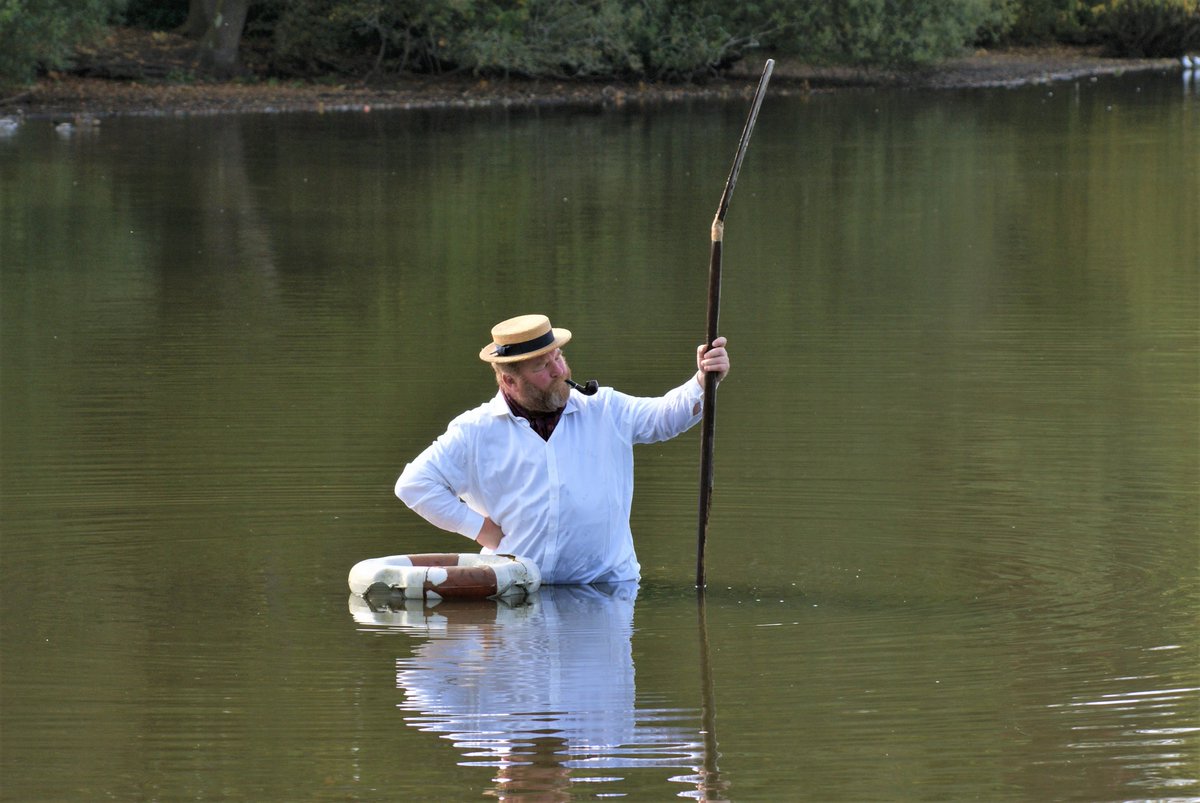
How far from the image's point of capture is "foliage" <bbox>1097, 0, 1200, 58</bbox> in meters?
57.5

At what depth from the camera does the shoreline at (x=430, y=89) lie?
39.4 meters

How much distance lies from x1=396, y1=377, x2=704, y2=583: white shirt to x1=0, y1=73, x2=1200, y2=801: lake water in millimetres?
302

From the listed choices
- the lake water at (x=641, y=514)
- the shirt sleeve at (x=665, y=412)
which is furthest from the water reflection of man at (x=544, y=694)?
the shirt sleeve at (x=665, y=412)

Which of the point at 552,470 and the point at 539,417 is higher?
the point at 539,417

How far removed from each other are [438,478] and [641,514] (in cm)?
185

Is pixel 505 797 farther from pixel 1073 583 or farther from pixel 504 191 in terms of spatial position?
pixel 504 191

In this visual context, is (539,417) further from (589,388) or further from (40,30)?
(40,30)

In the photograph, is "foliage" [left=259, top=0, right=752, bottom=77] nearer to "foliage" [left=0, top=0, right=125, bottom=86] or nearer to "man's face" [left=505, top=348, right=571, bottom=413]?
"foliage" [left=0, top=0, right=125, bottom=86]

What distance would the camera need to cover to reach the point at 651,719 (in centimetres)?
687

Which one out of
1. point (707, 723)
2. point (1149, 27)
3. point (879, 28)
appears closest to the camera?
point (707, 723)

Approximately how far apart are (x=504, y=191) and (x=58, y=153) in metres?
8.33

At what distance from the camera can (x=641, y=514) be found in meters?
9.73

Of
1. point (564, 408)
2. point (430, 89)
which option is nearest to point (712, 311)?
point (564, 408)

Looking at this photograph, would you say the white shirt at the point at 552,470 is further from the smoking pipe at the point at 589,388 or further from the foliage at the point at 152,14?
the foliage at the point at 152,14
